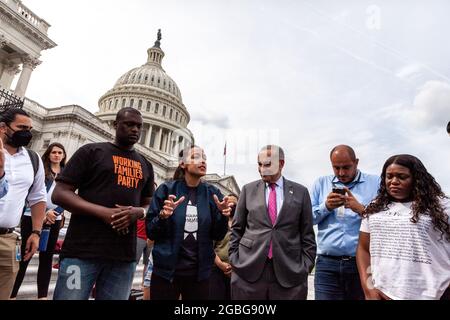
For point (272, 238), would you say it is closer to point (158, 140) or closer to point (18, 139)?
point (18, 139)

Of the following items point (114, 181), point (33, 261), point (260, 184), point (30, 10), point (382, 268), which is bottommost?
point (33, 261)

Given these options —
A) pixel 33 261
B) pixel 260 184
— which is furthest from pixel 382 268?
pixel 33 261

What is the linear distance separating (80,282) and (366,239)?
2307 mm

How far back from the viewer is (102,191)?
2.36 metres

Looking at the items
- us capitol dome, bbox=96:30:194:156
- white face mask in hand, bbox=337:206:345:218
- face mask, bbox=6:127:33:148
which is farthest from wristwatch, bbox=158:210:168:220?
us capitol dome, bbox=96:30:194:156

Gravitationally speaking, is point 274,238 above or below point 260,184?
below

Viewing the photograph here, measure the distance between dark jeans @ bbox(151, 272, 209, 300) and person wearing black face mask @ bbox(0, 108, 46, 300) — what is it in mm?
1161

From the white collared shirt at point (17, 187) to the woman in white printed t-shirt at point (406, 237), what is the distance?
2.97 meters

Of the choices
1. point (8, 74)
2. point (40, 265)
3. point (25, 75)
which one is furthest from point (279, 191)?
point (8, 74)

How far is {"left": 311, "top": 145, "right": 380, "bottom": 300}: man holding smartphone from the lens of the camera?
2.80 metres

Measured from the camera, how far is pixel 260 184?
3.09 meters

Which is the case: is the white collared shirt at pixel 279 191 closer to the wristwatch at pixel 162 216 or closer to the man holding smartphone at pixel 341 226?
the man holding smartphone at pixel 341 226

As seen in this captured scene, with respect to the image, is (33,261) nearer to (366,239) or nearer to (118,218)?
(118,218)
